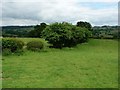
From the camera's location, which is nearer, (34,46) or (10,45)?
(10,45)

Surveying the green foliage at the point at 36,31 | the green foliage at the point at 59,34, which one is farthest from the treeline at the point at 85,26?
the green foliage at the point at 59,34

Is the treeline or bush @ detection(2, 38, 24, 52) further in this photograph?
the treeline

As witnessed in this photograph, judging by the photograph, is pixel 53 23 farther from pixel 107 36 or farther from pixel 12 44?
pixel 107 36

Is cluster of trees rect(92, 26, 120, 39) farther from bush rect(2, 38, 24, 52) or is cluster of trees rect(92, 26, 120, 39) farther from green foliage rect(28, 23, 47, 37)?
bush rect(2, 38, 24, 52)

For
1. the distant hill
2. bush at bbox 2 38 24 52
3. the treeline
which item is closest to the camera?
bush at bbox 2 38 24 52

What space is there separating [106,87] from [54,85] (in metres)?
1.79

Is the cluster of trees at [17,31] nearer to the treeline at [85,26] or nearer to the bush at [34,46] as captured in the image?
the treeline at [85,26]

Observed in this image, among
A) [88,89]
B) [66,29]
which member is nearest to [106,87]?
[88,89]

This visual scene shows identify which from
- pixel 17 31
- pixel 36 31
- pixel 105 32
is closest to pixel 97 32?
pixel 105 32

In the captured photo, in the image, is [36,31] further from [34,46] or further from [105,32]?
[34,46]

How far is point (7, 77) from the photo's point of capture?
36.8ft

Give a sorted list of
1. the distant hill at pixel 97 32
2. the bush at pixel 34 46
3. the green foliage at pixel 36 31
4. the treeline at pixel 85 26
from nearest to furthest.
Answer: the bush at pixel 34 46 < the distant hill at pixel 97 32 < the treeline at pixel 85 26 < the green foliage at pixel 36 31

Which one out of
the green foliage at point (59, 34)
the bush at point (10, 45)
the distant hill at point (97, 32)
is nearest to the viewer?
the bush at point (10, 45)

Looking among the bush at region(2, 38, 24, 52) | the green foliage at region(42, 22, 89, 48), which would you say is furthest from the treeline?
the bush at region(2, 38, 24, 52)
